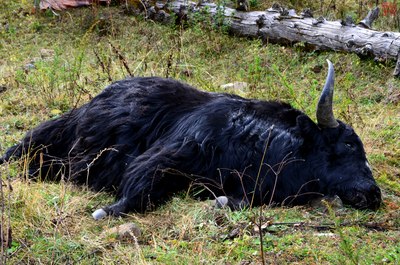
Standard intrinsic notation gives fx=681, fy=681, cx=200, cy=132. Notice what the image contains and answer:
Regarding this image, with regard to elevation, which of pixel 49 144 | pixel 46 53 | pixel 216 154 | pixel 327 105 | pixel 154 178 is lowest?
pixel 46 53

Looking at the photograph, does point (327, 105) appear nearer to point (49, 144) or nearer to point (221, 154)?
point (221, 154)

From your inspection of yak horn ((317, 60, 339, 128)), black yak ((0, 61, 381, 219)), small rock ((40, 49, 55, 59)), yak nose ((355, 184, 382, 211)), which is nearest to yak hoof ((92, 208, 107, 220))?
black yak ((0, 61, 381, 219))

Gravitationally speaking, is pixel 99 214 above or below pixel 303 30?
below

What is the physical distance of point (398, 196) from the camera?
6.33 m

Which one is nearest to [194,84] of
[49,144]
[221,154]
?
[49,144]

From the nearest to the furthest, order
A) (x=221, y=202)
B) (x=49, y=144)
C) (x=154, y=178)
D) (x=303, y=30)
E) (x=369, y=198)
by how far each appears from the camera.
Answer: (x=221, y=202)
(x=369, y=198)
(x=154, y=178)
(x=49, y=144)
(x=303, y=30)

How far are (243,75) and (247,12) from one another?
69.9 inches

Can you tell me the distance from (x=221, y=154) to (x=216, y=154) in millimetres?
45

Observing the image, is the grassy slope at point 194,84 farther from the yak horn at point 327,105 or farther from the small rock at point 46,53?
the yak horn at point 327,105

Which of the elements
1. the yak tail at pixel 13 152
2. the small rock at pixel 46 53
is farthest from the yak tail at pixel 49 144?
the small rock at pixel 46 53

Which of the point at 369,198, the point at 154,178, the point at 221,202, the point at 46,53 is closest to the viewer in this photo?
the point at 221,202

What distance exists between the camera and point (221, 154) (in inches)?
A: 241

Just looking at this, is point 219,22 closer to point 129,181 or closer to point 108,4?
point 108,4

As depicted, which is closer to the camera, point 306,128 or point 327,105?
point 327,105
